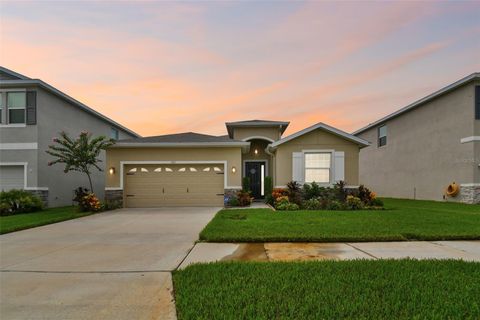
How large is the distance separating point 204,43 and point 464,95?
13364mm

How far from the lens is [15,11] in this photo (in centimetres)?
1027

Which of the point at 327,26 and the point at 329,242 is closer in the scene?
the point at 329,242

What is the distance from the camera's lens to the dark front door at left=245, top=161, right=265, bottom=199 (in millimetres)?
16891

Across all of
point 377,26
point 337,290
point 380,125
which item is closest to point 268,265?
point 337,290

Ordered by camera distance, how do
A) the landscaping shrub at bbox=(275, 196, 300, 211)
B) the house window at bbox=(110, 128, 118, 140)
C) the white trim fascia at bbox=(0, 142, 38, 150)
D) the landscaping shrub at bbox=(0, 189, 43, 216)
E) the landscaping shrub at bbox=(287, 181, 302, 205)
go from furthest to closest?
the house window at bbox=(110, 128, 118, 140)
the white trim fascia at bbox=(0, 142, 38, 150)
the landscaping shrub at bbox=(287, 181, 302, 205)
the landscaping shrub at bbox=(275, 196, 300, 211)
the landscaping shrub at bbox=(0, 189, 43, 216)

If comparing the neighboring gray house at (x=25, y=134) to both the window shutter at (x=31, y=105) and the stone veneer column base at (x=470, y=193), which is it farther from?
the stone veneer column base at (x=470, y=193)

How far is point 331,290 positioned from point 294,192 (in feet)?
31.6

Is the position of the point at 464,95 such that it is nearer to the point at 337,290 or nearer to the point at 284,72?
the point at 284,72

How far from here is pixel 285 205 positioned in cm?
1144

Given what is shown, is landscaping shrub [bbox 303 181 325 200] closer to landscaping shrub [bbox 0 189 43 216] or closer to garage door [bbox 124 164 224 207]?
garage door [bbox 124 164 224 207]

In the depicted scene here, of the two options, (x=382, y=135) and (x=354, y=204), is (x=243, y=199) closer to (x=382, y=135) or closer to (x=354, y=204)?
(x=354, y=204)

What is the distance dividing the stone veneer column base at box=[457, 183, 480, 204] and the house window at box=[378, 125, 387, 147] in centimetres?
811

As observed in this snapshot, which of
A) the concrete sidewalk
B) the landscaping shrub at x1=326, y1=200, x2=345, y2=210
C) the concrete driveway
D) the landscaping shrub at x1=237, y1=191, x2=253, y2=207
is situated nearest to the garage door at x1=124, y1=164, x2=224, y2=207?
the landscaping shrub at x1=237, y1=191, x2=253, y2=207

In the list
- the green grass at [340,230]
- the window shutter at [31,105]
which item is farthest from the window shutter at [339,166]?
the window shutter at [31,105]
